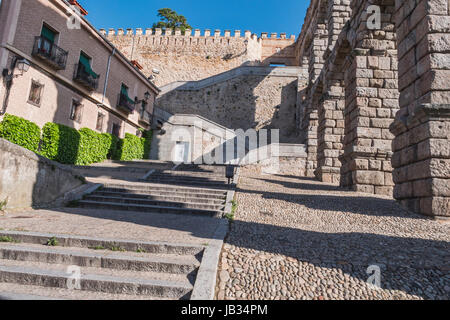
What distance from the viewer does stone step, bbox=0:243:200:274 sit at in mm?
2898

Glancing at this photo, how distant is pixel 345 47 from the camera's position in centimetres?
979

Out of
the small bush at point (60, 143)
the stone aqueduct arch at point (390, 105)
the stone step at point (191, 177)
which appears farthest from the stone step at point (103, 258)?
the small bush at point (60, 143)

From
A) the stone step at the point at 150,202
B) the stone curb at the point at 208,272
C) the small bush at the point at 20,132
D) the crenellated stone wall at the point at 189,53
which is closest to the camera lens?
the stone curb at the point at 208,272

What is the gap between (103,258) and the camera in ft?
9.79

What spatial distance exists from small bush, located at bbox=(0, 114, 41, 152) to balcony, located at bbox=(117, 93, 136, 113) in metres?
6.78

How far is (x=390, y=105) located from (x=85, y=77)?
14808 mm

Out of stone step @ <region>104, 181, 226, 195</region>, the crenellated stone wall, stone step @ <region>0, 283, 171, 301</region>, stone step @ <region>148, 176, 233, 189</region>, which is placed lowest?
stone step @ <region>0, 283, 171, 301</region>

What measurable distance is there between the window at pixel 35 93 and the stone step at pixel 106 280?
11.2 metres

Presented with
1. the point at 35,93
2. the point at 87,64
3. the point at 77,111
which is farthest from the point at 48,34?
the point at 77,111

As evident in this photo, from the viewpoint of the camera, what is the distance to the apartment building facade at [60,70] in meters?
10.3

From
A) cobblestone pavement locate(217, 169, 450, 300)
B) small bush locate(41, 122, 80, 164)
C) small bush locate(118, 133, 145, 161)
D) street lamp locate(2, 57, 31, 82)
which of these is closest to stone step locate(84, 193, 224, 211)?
cobblestone pavement locate(217, 169, 450, 300)

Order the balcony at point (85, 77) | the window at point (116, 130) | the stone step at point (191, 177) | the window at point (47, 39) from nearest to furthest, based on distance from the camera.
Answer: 1. the stone step at point (191, 177)
2. the window at point (47, 39)
3. the balcony at point (85, 77)
4. the window at point (116, 130)

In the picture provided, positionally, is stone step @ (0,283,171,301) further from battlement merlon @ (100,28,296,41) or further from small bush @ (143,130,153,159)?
battlement merlon @ (100,28,296,41)

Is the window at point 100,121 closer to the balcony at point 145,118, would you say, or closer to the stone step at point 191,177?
the balcony at point 145,118
